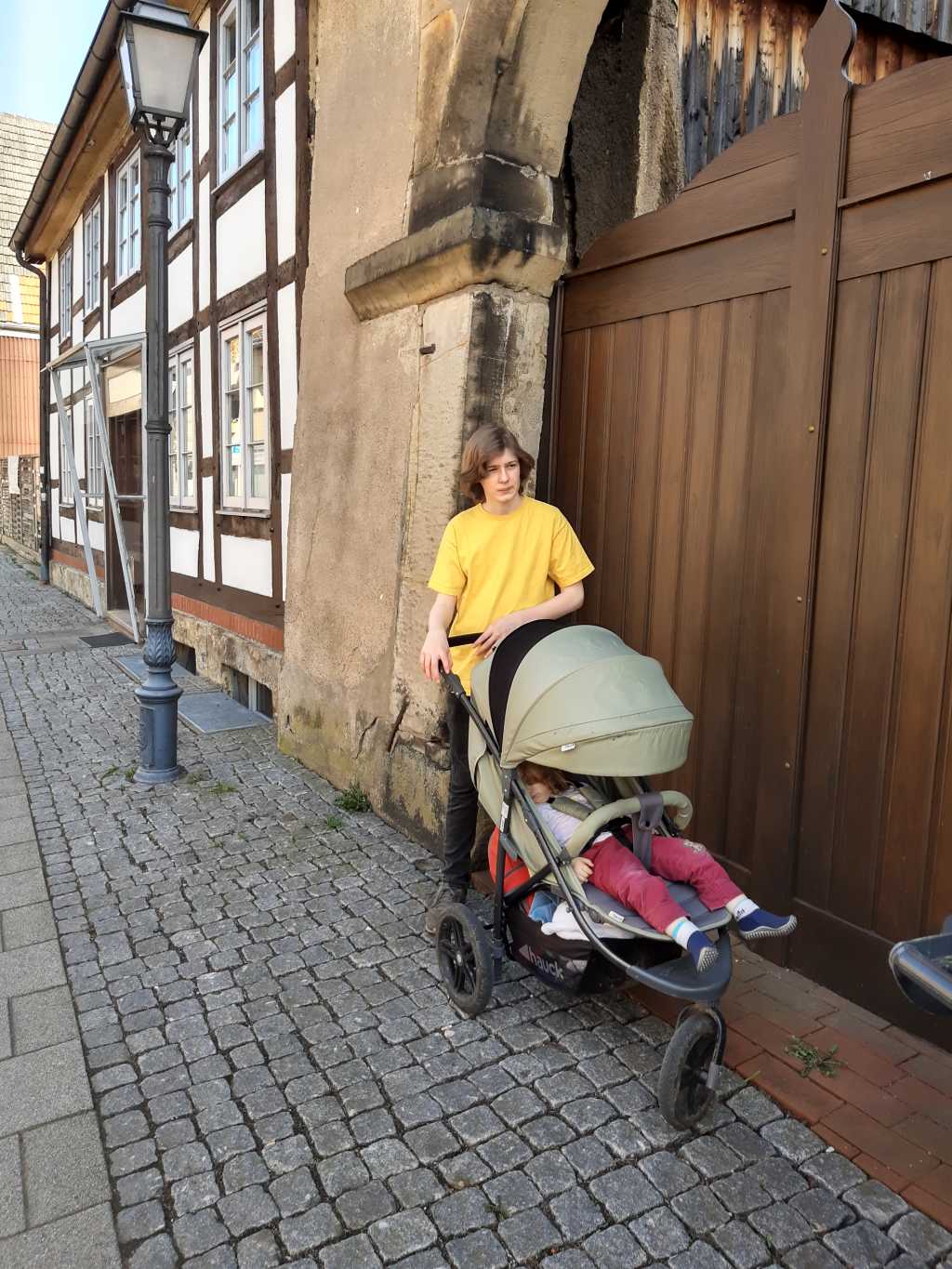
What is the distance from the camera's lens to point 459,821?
140 inches

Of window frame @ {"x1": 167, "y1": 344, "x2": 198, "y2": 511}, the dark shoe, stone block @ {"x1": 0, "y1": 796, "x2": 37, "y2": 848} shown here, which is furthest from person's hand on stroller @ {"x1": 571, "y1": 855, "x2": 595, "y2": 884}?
window frame @ {"x1": 167, "y1": 344, "x2": 198, "y2": 511}

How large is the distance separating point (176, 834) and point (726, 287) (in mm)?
3478

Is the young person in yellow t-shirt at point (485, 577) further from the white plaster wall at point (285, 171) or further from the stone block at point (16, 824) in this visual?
the white plaster wall at point (285, 171)

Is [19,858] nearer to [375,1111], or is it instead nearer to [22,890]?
[22,890]

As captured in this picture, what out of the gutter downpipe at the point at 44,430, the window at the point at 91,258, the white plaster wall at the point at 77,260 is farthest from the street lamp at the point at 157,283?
the gutter downpipe at the point at 44,430

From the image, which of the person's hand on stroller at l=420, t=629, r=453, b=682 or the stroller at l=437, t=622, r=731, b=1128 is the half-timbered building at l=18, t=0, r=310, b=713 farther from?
the stroller at l=437, t=622, r=731, b=1128

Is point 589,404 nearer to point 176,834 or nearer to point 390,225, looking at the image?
point 390,225

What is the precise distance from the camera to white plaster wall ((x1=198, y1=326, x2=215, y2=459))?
8938 millimetres

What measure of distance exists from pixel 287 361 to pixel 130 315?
6.20m

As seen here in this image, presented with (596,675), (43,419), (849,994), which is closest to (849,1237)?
(849,994)

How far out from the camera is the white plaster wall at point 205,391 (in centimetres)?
894

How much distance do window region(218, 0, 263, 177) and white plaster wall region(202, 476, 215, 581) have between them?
2734 millimetres

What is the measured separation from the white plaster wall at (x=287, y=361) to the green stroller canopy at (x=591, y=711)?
466cm

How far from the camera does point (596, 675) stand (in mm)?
2668
